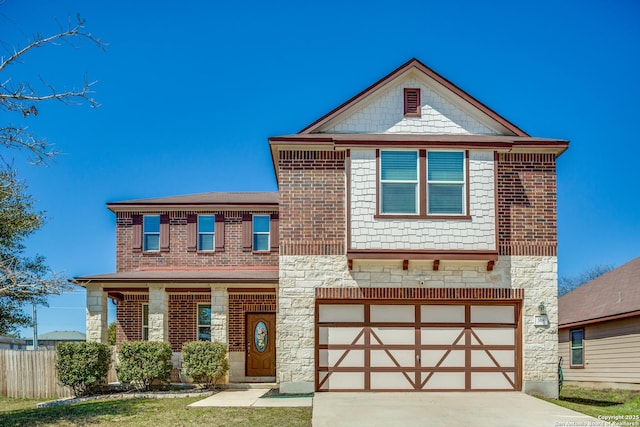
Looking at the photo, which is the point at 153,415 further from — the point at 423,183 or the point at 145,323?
the point at 145,323

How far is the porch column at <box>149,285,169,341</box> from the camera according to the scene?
18.8 meters

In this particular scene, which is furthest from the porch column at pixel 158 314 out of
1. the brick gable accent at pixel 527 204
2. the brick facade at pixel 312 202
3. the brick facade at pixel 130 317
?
the brick gable accent at pixel 527 204

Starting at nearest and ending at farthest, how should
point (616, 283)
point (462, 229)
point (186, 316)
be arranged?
point (462, 229) < point (186, 316) < point (616, 283)

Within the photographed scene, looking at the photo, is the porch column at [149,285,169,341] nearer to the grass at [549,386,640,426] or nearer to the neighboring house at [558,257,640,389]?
the grass at [549,386,640,426]

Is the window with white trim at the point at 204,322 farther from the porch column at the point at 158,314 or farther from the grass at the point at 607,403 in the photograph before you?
the grass at the point at 607,403

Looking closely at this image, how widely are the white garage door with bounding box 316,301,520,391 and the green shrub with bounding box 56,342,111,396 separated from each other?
5823 mm

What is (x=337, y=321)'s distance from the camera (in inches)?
618

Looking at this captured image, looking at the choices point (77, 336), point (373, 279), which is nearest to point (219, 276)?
point (373, 279)

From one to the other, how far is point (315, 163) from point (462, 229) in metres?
3.78

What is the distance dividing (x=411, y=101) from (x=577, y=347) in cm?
1364

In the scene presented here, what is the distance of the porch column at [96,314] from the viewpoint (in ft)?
60.8

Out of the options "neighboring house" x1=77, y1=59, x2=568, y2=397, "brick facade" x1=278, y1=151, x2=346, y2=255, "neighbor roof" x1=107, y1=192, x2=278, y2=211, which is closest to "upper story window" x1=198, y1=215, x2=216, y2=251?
"neighbor roof" x1=107, y1=192, x2=278, y2=211

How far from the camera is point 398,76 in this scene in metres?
16.1

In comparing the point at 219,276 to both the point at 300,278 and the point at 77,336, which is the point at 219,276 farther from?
the point at 77,336
